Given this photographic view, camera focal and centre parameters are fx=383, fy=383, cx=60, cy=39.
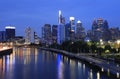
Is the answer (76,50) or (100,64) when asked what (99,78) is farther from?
(76,50)

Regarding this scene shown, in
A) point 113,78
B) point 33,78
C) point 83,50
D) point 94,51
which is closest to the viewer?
point 113,78

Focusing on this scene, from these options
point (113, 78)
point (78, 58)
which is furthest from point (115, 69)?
point (78, 58)

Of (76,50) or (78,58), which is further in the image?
(76,50)

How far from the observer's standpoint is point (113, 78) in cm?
4512

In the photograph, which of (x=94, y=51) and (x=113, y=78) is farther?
(x=94, y=51)

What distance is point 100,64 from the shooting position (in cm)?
5744

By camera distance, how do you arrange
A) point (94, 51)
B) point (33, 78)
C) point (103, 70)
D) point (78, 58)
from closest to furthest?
point (33, 78), point (103, 70), point (78, 58), point (94, 51)

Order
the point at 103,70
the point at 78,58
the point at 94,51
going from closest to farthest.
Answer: the point at 103,70 < the point at 78,58 < the point at 94,51

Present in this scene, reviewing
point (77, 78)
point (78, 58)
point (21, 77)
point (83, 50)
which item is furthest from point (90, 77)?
point (83, 50)

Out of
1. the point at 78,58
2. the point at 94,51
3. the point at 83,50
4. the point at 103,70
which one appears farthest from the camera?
the point at 83,50

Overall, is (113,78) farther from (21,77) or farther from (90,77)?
(21,77)

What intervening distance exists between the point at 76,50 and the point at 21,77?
229ft

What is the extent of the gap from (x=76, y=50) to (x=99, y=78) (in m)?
73.1

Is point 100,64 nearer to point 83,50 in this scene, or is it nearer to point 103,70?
point 103,70
